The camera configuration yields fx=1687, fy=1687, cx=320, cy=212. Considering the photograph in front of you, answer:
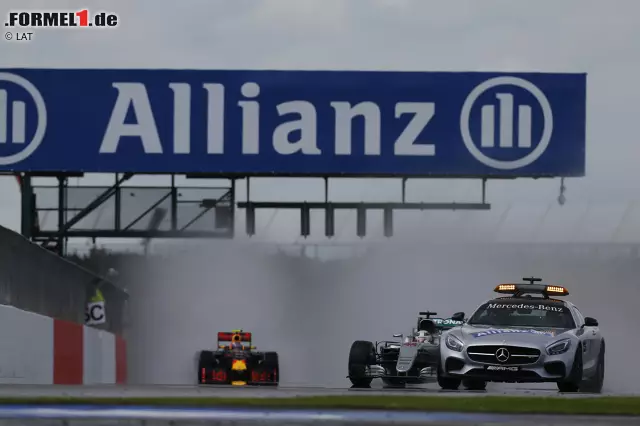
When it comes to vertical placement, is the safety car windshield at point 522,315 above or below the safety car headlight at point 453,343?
above

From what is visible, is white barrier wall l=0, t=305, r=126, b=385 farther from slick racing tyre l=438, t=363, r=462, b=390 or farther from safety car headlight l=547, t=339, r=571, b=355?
safety car headlight l=547, t=339, r=571, b=355

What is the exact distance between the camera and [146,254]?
44.3m

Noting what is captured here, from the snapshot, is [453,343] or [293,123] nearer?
[453,343]

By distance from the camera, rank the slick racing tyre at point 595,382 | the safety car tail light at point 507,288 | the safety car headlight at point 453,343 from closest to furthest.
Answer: the safety car headlight at point 453,343, the slick racing tyre at point 595,382, the safety car tail light at point 507,288

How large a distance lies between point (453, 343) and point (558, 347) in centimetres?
118

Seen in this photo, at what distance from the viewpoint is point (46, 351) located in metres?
20.7

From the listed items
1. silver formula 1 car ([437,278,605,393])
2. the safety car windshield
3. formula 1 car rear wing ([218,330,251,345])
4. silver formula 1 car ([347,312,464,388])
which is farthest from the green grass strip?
formula 1 car rear wing ([218,330,251,345])

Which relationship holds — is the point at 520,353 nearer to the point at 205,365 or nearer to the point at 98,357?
the point at 205,365

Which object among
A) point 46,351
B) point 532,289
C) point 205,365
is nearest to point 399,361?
point 532,289

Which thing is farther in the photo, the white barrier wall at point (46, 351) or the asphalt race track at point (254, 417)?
the white barrier wall at point (46, 351)

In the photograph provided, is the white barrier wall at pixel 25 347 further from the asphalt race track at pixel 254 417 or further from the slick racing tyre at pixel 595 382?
the asphalt race track at pixel 254 417

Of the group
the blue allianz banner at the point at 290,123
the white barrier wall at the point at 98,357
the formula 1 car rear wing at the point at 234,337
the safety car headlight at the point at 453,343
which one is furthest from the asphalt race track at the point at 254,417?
the blue allianz banner at the point at 290,123

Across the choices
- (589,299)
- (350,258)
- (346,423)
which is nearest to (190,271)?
(350,258)

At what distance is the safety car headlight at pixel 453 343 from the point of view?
18875mm
